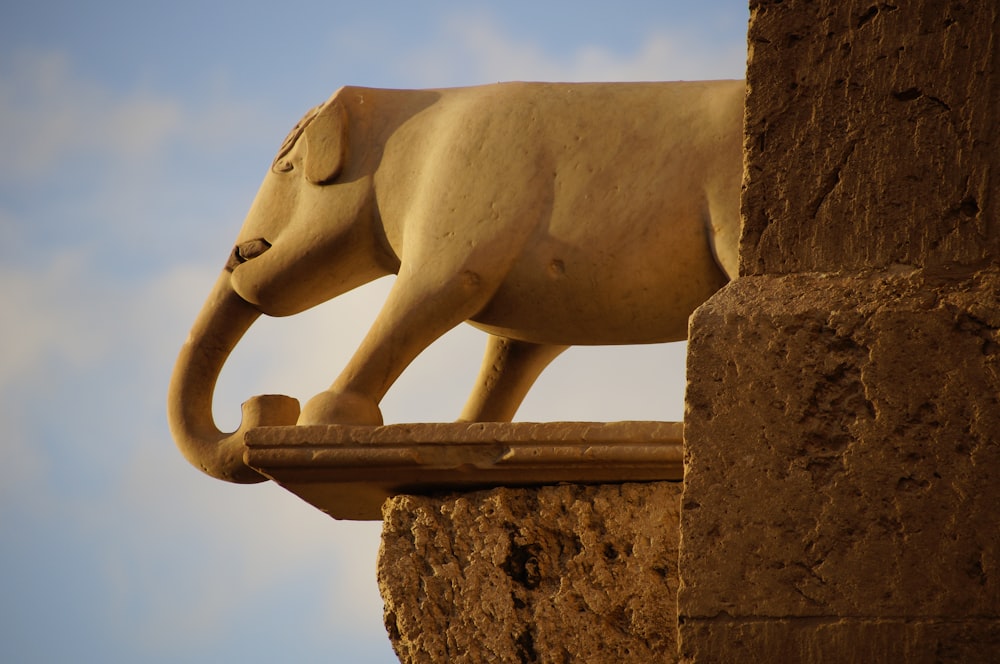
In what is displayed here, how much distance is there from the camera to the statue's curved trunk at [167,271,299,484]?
11.6 feet

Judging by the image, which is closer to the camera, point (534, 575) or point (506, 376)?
point (534, 575)

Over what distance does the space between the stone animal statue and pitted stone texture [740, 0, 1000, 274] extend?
86 cm

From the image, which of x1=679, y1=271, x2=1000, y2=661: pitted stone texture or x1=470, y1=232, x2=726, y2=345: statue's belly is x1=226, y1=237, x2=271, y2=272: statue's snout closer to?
x1=470, y1=232, x2=726, y2=345: statue's belly

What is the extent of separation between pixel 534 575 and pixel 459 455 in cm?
30

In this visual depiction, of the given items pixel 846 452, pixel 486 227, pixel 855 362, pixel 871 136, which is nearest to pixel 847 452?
pixel 846 452

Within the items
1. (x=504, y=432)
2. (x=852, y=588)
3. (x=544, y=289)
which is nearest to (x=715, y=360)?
(x=852, y=588)

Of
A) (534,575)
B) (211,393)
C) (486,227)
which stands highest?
(486,227)

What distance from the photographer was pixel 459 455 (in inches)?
124

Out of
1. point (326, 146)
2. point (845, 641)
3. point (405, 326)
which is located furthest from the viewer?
point (326, 146)

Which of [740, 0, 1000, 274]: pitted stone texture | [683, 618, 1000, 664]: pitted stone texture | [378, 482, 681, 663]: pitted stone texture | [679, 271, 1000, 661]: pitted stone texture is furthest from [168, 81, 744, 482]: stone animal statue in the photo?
[683, 618, 1000, 664]: pitted stone texture

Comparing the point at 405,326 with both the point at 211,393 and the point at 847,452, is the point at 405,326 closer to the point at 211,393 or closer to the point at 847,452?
the point at 211,393

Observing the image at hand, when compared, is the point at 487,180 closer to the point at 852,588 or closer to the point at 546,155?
the point at 546,155

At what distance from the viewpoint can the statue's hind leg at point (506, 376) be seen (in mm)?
3928

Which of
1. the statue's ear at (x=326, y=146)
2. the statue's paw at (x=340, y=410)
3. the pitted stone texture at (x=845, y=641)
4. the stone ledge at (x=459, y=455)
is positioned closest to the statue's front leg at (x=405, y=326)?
the statue's paw at (x=340, y=410)
